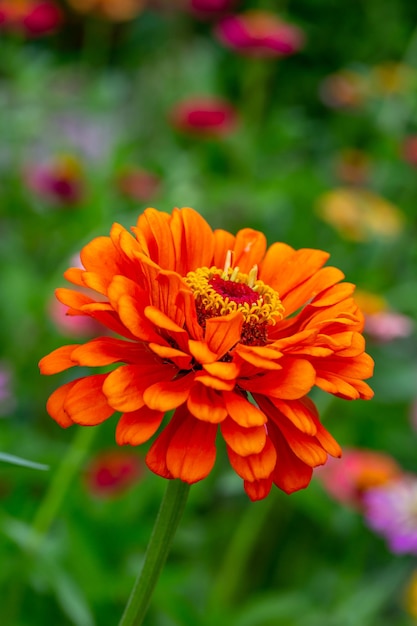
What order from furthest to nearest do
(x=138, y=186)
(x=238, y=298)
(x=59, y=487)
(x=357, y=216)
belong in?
(x=357, y=216) → (x=138, y=186) → (x=59, y=487) → (x=238, y=298)

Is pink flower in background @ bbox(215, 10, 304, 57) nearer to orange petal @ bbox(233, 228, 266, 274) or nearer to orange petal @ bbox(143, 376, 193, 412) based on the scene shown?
orange petal @ bbox(233, 228, 266, 274)

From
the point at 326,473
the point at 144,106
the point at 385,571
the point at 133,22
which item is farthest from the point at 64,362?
the point at 133,22

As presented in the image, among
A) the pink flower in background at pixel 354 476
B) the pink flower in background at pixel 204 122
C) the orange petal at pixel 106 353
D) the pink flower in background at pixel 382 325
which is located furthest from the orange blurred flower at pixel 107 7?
the orange petal at pixel 106 353

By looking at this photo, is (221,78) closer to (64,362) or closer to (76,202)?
(76,202)

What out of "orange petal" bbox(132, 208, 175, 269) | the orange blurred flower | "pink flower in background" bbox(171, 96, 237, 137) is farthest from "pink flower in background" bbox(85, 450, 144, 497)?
the orange blurred flower

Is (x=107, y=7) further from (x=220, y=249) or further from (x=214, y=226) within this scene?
(x=220, y=249)

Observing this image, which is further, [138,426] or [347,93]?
[347,93]

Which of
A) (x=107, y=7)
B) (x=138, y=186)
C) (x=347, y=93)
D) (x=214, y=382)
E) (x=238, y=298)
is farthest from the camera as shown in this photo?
(x=107, y=7)

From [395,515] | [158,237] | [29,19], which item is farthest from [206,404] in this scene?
[29,19]
